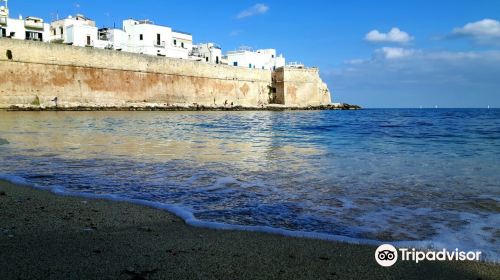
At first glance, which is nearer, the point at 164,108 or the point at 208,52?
the point at 164,108

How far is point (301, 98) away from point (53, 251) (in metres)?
46.8

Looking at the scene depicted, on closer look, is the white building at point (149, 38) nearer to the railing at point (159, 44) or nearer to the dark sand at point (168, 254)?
the railing at point (159, 44)

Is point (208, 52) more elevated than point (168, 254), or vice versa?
point (208, 52)

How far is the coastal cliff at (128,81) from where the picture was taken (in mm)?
26172

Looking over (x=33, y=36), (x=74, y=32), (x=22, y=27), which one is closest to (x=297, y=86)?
(x=74, y=32)

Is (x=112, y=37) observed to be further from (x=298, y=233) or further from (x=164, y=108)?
(x=298, y=233)

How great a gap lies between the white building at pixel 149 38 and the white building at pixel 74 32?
12.2ft

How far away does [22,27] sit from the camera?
3512cm

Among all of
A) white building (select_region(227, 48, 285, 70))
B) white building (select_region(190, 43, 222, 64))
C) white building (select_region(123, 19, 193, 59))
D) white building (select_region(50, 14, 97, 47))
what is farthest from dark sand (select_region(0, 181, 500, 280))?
white building (select_region(227, 48, 285, 70))

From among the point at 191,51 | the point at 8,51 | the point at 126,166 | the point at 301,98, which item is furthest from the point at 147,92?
the point at 126,166

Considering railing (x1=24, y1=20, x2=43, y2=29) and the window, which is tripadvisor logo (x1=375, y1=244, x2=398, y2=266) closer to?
the window

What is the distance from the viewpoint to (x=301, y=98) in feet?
157

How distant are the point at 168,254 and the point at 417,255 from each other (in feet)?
4.38

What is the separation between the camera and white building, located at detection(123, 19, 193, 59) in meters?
41.8
